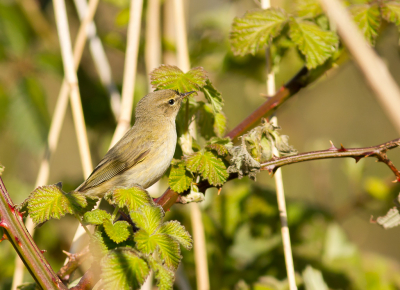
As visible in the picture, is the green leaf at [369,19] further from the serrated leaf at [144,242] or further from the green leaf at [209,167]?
the serrated leaf at [144,242]

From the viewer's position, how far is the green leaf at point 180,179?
5.99 ft

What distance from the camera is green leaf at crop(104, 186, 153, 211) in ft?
5.18

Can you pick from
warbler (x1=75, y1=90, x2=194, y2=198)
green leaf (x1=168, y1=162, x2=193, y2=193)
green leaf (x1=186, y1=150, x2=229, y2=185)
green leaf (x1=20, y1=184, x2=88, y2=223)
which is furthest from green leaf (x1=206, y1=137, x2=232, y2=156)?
warbler (x1=75, y1=90, x2=194, y2=198)

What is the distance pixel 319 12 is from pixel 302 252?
1787mm

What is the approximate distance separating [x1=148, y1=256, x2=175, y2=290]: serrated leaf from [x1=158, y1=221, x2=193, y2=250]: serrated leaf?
124 mm

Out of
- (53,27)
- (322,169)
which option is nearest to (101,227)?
(322,169)

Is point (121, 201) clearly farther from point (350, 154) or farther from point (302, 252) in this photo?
point (302, 252)

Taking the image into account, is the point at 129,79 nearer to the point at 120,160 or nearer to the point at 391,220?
the point at 120,160

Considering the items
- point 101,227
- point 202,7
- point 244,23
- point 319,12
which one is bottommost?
point 101,227

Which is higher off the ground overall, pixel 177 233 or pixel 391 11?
pixel 391 11

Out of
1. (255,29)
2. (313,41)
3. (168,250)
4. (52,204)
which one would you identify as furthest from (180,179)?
(313,41)

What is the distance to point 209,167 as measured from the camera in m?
1.77

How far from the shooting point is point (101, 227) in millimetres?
1581

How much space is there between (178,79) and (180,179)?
1.73ft
